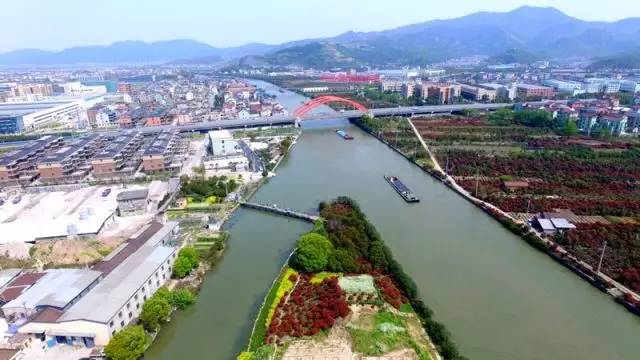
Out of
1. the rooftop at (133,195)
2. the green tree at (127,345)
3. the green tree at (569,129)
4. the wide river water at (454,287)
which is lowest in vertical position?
the wide river water at (454,287)

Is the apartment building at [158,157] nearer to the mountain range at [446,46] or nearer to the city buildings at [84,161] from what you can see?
the city buildings at [84,161]

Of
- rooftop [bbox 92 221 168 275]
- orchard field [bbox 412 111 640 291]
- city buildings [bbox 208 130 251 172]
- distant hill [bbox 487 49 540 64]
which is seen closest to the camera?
rooftop [bbox 92 221 168 275]

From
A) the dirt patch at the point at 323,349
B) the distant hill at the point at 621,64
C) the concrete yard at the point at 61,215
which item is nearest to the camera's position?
the dirt patch at the point at 323,349

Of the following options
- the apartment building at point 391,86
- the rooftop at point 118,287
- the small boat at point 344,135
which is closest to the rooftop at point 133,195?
the rooftop at point 118,287

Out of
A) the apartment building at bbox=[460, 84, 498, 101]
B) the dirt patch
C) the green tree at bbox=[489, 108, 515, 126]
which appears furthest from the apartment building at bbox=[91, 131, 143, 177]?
the apartment building at bbox=[460, 84, 498, 101]

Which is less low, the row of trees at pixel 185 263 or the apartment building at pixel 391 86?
the apartment building at pixel 391 86

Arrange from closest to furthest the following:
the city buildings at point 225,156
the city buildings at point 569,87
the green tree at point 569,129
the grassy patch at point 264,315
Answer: the grassy patch at point 264,315 → the city buildings at point 225,156 → the green tree at point 569,129 → the city buildings at point 569,87

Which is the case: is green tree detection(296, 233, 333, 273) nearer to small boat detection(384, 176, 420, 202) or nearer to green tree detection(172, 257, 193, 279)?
green tree detection(172, 257, 193, 279)

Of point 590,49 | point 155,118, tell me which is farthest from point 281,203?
point 590,49
